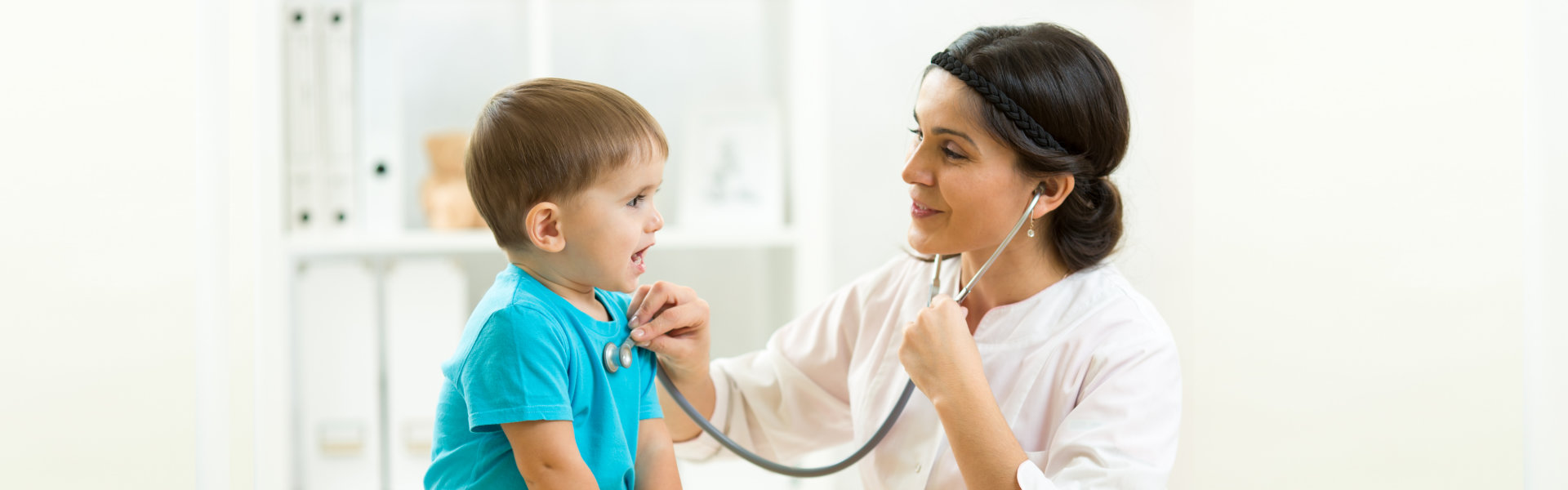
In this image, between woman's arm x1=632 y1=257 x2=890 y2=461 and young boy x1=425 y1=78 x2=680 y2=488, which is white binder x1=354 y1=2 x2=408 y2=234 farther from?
young boy x1=425 y1=78 x2=680 y2=488

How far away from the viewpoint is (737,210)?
2156 millimetres

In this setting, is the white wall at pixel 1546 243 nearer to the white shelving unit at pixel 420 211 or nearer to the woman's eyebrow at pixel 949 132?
the woman's eyebrow at pixel 949 132

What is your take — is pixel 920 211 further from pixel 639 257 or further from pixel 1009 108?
pixel 639 257

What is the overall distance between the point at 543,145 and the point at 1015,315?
0.64 metres

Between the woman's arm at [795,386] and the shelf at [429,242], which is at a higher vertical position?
the shelf at [429,242]

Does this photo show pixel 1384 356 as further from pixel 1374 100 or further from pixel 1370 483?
pixel 1374 100

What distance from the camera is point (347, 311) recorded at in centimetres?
196

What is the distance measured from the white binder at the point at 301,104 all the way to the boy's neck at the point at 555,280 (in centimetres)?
107

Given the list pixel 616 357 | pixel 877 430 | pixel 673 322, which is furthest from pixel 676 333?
pixel 877 430

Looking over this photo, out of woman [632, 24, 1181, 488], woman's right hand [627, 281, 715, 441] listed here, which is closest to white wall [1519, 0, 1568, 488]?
woman [632, 24, 1181, 488]

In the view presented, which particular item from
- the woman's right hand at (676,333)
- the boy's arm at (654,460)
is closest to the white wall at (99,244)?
the woman's right hand at (676,333)

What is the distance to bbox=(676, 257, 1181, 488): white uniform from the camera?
1.11m

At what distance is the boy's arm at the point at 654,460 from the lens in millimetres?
1086

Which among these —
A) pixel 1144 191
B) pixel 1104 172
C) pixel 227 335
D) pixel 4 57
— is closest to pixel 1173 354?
pixel 1104 172
